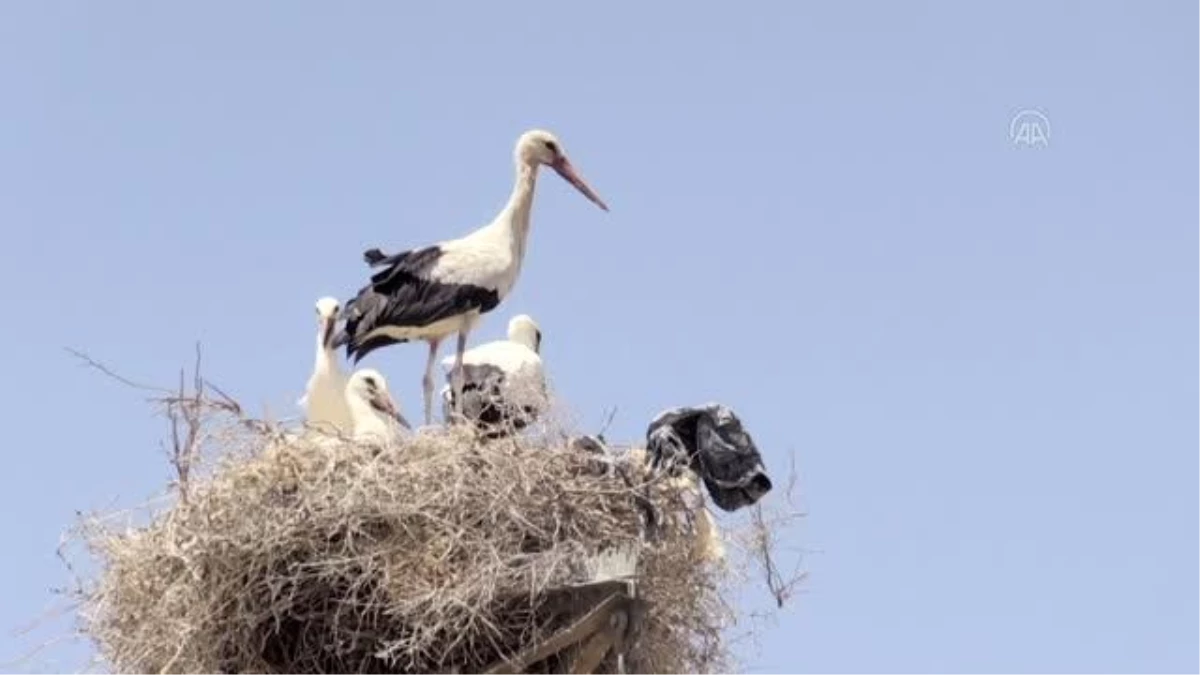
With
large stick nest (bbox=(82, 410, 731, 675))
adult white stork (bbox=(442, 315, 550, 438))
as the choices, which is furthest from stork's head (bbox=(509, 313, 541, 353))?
large stick nest (bbox=(82, 410, 731, 675))

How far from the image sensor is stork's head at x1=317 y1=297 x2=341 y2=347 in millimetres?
10750

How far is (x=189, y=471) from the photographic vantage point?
8.55 meters

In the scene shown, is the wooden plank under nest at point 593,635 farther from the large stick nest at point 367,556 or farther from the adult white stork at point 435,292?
the adult white stork at point 435,292

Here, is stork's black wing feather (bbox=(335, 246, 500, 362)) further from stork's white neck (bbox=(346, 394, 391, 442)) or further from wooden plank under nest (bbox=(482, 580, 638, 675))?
wooden plank under nest (bbox=(482, 580, 638, 675))

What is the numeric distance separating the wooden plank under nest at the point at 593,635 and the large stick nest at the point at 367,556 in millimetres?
47

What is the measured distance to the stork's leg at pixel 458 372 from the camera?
33.3ft

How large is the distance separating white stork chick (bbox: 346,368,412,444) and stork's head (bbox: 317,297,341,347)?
0.19m

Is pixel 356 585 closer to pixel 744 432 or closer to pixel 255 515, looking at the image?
pixel 255 515

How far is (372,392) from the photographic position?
35.2 feet

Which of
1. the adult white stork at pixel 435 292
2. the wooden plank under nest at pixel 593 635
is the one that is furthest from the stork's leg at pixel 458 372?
the wooden plank under nest at pixel 593 635

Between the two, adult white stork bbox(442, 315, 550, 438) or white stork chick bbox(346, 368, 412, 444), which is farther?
white stork chick bbox(346, 368, 412, 444)

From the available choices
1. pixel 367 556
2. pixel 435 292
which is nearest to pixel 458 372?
pixel 435 292

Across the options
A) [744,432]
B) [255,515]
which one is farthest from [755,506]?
[255,515]

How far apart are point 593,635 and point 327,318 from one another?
292 cm
